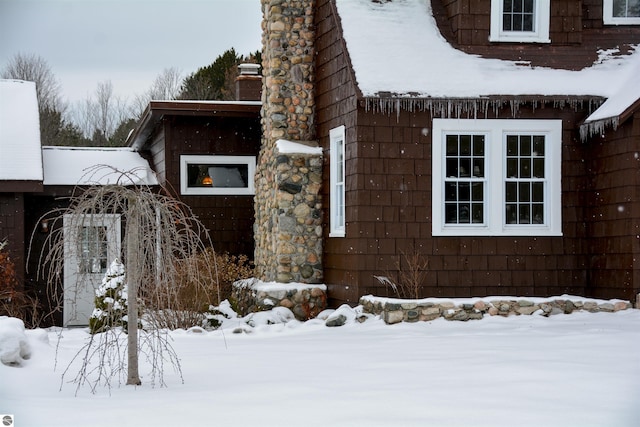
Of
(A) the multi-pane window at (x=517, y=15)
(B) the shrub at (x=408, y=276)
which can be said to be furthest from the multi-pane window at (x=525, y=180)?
(A) the multi-pane window at (x=517, y=15)

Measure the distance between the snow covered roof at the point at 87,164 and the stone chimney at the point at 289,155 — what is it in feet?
10.4

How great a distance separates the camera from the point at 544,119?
1230cm

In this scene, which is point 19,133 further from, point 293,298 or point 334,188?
point 334,188

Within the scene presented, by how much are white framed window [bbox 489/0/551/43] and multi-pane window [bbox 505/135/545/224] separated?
61.0 inches

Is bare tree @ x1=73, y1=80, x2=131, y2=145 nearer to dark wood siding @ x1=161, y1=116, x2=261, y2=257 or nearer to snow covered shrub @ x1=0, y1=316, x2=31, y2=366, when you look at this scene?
dark wood siding @ x1=161, y1=116, x2=261, y2=257

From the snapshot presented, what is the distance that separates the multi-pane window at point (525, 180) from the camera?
12.3m

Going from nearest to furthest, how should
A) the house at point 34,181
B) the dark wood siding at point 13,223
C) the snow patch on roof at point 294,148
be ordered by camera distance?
the snow patch on roof at point 294,148 → the house at point 34,181 → the dark wood siding at point 13,223

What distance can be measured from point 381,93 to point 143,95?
31670mm

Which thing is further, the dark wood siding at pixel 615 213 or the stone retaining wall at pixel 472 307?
the dark wood siding at pixel 615 213

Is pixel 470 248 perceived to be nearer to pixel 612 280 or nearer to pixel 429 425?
pixel 612 280

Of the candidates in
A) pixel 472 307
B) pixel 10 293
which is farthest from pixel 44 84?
pixel 472 307

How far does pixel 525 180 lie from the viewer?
12281mm

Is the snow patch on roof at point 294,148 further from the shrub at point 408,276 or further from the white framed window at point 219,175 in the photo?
the white framed window at point 219,175

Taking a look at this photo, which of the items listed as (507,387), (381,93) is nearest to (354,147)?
(381,93)
